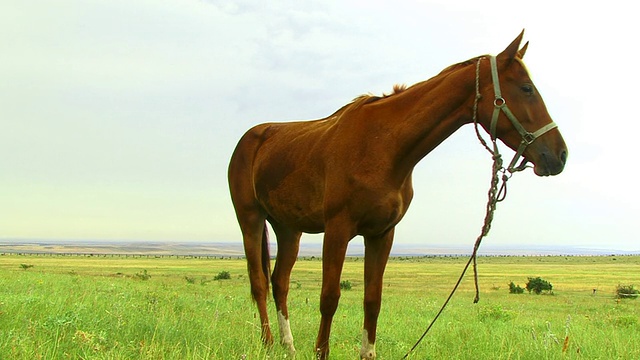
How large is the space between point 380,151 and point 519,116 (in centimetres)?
125

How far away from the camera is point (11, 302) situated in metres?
6.06

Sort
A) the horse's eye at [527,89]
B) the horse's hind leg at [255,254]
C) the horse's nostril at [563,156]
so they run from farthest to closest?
the horse's hind leg at [255,254] → the horse's eye at [527,89] → the horse's nostril at [563,156]

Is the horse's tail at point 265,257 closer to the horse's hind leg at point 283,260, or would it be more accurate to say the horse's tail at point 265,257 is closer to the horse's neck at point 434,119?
the horse's hind leg at point 283,260

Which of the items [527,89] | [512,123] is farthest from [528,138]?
[527,89]

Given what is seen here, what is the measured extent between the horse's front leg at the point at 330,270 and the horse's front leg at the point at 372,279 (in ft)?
1.57

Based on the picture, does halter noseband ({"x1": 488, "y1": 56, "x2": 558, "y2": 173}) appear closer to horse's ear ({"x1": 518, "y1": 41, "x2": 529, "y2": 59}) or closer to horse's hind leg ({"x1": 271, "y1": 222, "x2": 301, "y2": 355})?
horse's ear ({"x1": 518, "y1": 41, "x2": 529, "y2": 59})

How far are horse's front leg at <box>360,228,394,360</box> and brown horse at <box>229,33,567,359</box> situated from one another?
0.4 inches

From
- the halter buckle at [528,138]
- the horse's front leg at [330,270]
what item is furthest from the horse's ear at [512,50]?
the horse's front leg at [330,270]

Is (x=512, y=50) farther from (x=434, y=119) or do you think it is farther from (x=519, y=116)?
(x=434, y=119)

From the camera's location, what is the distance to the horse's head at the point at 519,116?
3.95 metres

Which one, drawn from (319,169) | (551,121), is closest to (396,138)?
(319,169)

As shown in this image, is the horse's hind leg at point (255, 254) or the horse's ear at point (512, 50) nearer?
the horse's ear at point (512, 50)

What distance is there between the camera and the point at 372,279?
4.93m

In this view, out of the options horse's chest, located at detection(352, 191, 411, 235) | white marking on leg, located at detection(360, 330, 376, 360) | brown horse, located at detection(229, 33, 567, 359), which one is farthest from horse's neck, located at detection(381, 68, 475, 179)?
white marking on leg, located at detection(360, 330, 376, 360)
